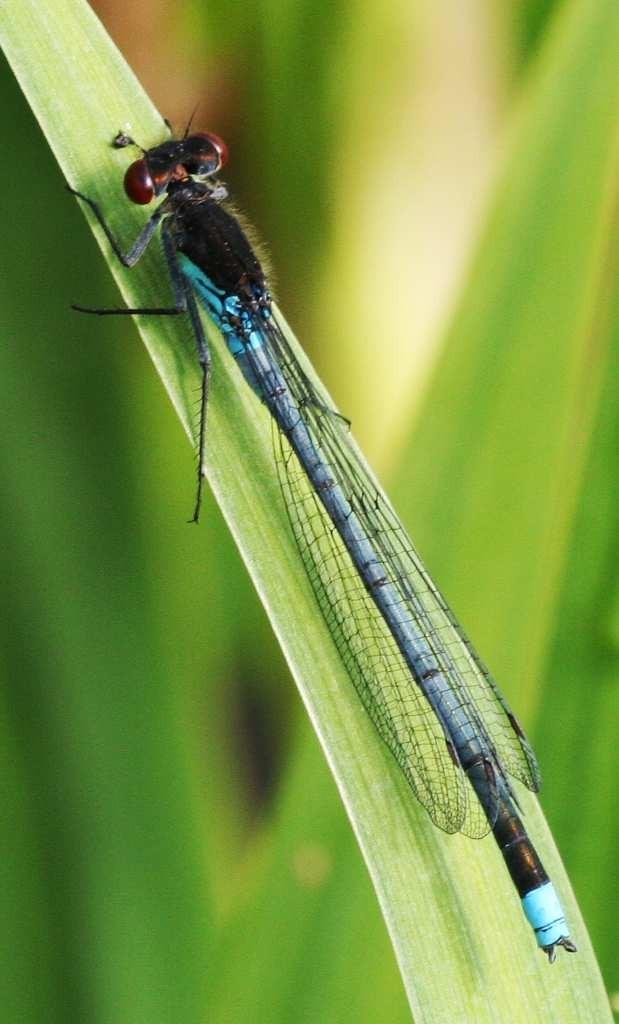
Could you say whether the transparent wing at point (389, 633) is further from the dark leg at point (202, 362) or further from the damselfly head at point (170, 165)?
the damselfly head at point (170, 165)

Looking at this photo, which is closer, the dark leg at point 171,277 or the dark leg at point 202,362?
the dark leg at point 202,362

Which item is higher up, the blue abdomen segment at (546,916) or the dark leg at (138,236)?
the dark leg at (138,236)

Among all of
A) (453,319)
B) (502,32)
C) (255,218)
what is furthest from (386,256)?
(453,319)

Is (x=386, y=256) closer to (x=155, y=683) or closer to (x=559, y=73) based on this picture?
(x=559, y=73)

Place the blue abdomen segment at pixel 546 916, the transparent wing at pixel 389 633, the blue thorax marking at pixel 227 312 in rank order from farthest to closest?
the blue thorax marking at pixel 227 312, the transparent wing at pixel 389 633, the blue abdomen segment at pixel 546 916

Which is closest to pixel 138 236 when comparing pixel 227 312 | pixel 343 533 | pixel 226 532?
pixel 227 312

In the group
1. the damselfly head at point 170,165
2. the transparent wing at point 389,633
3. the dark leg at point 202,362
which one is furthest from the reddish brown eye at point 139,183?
the transparent wing at point 389,633

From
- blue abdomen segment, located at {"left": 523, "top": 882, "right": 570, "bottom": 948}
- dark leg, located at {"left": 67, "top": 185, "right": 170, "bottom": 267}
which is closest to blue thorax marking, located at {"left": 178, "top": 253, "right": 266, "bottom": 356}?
dark leg, located at {"left": 67, "top": 185, "right": 170, "bottom": 267}
